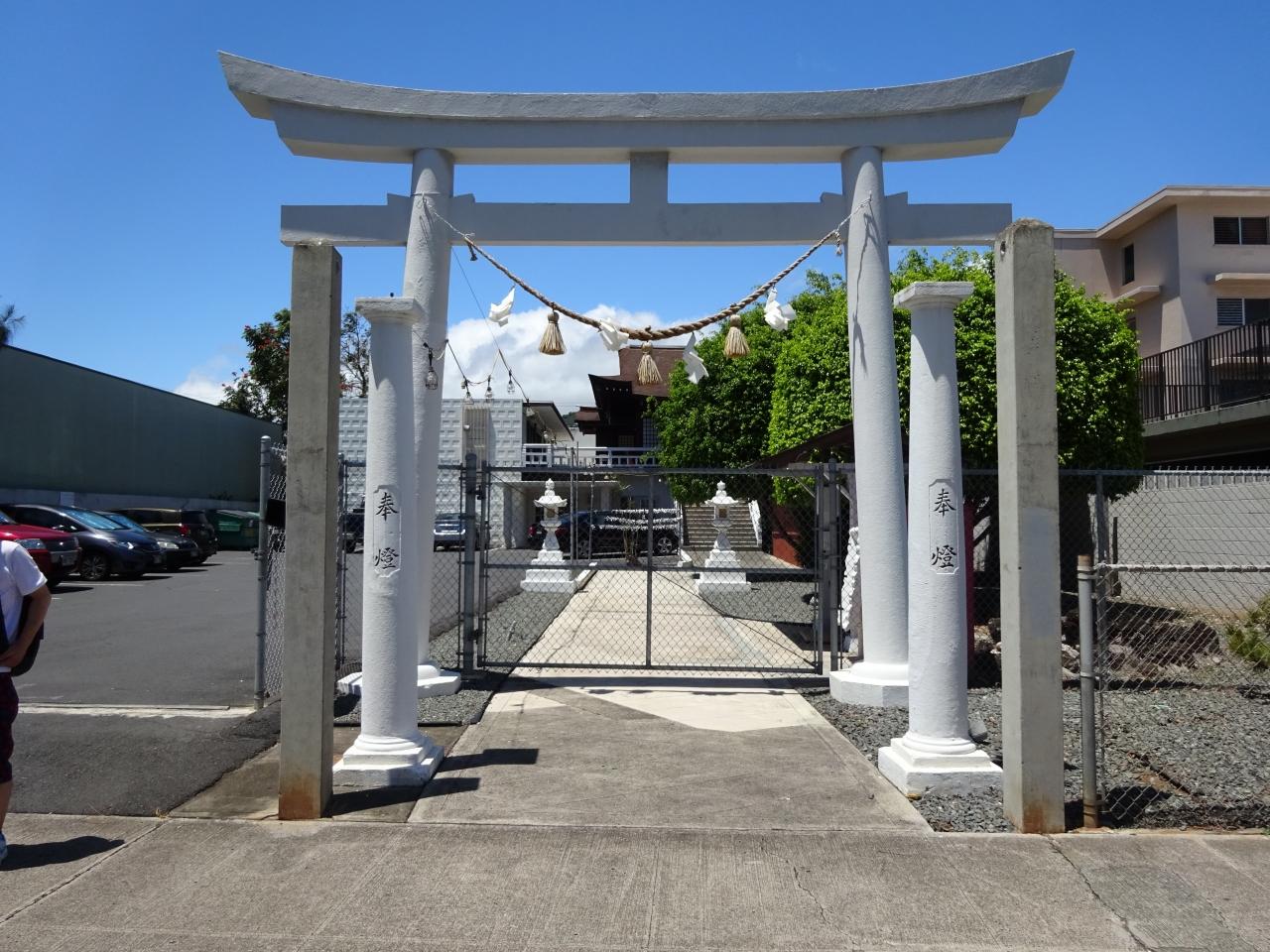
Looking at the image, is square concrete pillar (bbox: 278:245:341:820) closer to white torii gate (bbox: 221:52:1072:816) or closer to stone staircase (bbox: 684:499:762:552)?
white torii gate (bbox: 221:52:1072:816)

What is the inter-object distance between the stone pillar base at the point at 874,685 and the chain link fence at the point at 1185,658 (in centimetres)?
156

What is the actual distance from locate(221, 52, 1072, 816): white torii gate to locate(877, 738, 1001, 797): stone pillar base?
7.93 ft

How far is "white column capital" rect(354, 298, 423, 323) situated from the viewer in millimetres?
6227

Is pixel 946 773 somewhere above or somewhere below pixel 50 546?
below

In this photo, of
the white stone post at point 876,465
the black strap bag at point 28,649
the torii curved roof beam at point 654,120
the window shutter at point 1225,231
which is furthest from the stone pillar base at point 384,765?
the window shutter at point 1225,231

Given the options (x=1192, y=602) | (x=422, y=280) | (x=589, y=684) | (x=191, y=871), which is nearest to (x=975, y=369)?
(x=1192, y=602)

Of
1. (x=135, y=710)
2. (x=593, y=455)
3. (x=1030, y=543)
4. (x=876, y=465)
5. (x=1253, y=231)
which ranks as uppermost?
(x=1253, y=231)

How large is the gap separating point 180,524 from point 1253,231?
2990cm

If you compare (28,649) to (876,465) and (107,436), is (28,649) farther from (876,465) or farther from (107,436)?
(107,436)

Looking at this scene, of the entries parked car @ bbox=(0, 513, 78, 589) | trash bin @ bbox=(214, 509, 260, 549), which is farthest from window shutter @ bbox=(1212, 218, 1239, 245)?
trash bin @ bbox=(214, 509, 260, 549)

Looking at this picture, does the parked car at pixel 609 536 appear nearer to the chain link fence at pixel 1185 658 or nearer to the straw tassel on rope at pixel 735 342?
the chain link fence at pixel 1185 658

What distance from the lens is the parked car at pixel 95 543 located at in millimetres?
20594

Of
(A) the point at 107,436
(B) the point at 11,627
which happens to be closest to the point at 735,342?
(B) the point at 11,627

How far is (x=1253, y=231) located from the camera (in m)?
27.1
